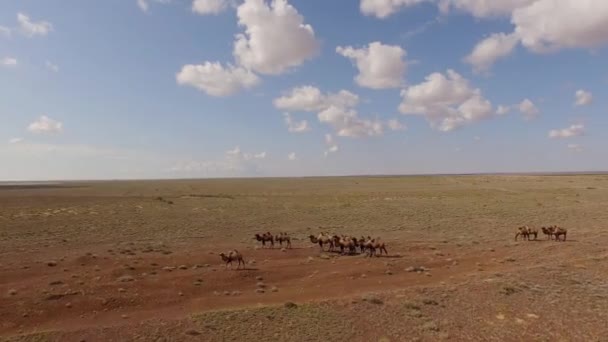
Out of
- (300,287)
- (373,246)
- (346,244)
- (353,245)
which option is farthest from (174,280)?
(373,246)

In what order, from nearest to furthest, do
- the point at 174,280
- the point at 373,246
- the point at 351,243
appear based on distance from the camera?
1. the point at 174,280
2. the point at 373,246
3. the point at 351,243

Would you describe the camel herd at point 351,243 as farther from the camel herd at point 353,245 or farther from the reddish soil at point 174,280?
the reddish soil at point 174,280

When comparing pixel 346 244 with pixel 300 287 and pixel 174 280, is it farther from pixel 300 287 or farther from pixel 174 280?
pixel 174 280

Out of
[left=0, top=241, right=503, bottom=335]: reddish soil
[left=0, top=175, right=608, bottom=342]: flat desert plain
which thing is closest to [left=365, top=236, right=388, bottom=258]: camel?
[left=0, top=241, right=503, bottom=335]: reddish soil

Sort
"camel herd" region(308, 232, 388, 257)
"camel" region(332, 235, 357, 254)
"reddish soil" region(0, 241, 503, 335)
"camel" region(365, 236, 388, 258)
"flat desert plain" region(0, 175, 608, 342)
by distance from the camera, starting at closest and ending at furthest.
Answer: "flat desert plain" region(0, 175, 608, 342)
"reddish soil" region(0, 241, 503, 335)
"camel" region(365, 236, 388, 258)
"camel herd" region(308, 232, 388, 257)
"camel" region(332, 235, 357, 254)

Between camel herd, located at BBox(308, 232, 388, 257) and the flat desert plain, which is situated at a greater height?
camel herd, located at BBox(308, 232, 388, 257)

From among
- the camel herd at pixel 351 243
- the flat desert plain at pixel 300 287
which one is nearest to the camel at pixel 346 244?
the camel herd at pixel 351 243

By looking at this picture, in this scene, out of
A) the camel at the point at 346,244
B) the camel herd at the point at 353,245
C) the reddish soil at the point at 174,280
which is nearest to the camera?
the reddish soil at the point at 174,280

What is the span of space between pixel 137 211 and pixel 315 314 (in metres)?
43.6

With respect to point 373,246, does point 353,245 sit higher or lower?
lower

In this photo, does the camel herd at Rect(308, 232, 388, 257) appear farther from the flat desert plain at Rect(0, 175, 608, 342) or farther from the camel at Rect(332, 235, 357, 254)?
the flat desert plain at Rect(0, 175, 608, 342)

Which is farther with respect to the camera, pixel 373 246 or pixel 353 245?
pixel 353 245

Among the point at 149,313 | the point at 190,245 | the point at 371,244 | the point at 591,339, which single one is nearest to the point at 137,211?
the point at 190,245

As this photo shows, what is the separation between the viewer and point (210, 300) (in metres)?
19.0
